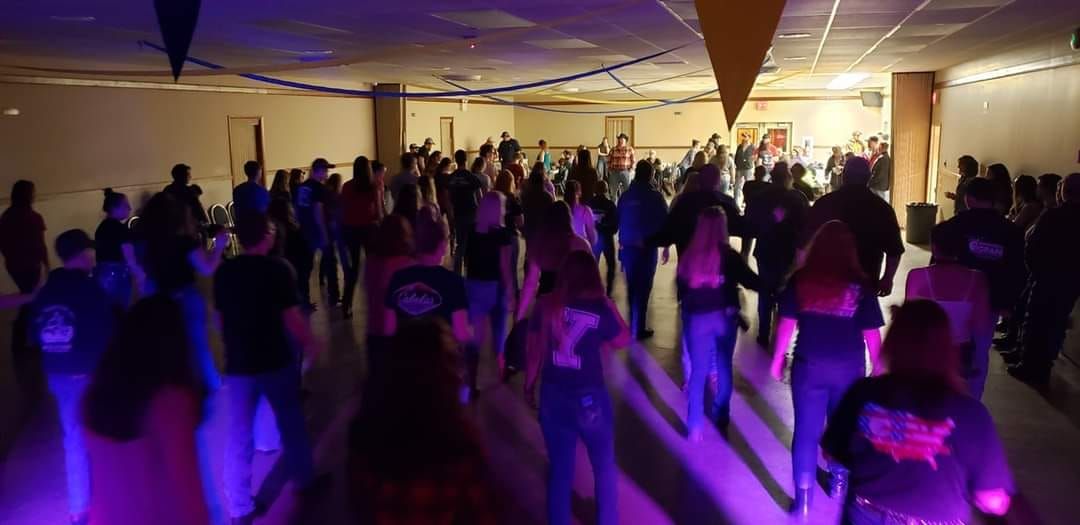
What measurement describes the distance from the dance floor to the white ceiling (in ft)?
7.44

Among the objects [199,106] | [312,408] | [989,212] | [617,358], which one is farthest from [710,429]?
[199,106]

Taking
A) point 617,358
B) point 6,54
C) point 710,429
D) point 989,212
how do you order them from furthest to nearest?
point 6,54, point 617,358, point 710,429, point 989,212

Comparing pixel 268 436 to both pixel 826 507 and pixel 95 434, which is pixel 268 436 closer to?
pixel 95 434

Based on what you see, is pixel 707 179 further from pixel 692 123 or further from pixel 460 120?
pixel 692 123

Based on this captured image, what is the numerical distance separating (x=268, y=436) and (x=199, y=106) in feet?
27.5

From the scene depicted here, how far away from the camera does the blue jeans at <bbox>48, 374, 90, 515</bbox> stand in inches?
132

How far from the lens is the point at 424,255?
373 centimetres

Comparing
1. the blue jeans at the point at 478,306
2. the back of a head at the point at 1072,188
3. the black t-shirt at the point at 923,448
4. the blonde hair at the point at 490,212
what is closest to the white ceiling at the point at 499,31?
the blonde hair at the point at 490,212

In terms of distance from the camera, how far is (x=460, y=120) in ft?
67.9

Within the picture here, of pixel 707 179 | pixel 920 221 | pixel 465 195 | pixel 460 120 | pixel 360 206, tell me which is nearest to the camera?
pixel 707 179

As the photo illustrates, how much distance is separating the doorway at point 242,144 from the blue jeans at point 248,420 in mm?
9139

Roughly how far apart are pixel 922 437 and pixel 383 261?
264 centimetres

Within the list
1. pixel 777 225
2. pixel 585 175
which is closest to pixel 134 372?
pixel 777 225

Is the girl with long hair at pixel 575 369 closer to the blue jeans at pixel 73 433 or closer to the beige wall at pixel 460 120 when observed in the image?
the blue jeans at pixel 73 433
